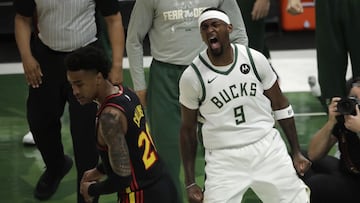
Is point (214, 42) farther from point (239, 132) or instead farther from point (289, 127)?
point (289, 127)

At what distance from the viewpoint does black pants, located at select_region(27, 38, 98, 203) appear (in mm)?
4969

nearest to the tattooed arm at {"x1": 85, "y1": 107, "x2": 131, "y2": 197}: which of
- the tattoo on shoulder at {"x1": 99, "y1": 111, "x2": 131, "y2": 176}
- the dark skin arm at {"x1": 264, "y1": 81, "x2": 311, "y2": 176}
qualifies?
the tattoo on shoulder at {"x1": 99, "y1": 111, "x2": 131, "y2": 176}

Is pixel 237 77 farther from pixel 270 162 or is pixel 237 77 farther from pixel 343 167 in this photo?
pixel 343 167

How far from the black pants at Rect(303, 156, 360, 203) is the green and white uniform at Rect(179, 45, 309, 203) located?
78 cm

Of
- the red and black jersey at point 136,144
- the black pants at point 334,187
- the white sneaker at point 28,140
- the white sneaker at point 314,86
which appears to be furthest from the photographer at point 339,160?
the white sneaker at point 314,86

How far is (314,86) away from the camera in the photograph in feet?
25.5

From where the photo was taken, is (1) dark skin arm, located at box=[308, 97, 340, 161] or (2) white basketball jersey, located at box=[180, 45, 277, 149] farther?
(1) dark skin arm, located at box=[308, 97, 340, 161]

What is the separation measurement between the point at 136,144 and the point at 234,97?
0.54 m

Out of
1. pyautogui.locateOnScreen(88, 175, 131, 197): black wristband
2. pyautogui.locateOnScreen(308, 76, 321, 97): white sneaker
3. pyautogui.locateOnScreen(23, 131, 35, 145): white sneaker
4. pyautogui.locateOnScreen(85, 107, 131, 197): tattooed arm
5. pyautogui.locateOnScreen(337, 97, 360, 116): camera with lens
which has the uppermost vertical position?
pyautogui.locateOnScreen(85, 107, 131, 197): tattooed arm

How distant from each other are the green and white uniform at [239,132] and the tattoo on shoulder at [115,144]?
20.3 inches

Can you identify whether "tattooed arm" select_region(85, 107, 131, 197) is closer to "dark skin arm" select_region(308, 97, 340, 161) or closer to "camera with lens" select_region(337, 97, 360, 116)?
"camera with lens" select_region(337, 97, 360, 116)

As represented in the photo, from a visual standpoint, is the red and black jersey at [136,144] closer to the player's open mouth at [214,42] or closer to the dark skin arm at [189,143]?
the dark skin arm at [189,143]

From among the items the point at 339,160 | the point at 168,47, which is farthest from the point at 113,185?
the point at 339,160

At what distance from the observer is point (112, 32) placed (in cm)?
502
